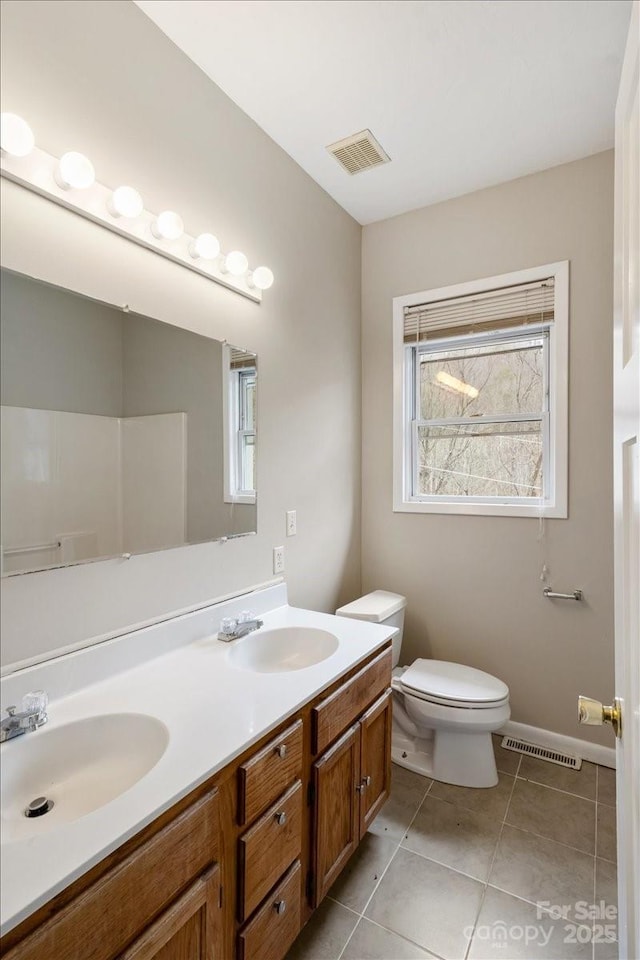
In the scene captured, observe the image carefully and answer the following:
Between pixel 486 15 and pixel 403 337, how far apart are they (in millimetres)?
1275

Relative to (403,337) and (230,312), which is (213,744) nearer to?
(230,312)

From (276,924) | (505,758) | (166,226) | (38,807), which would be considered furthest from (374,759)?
(166,226)

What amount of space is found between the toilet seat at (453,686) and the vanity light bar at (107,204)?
1782 millimetres

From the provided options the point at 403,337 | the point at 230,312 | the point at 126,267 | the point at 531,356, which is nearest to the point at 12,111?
the point at 126,267

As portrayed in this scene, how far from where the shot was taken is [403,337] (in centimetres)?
251

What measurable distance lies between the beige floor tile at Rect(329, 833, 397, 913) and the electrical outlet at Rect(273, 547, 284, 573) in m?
1.03

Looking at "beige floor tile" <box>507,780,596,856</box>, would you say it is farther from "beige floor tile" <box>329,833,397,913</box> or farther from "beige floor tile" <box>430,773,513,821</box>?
"beige floor tile" <box>329,833,397,913</box>

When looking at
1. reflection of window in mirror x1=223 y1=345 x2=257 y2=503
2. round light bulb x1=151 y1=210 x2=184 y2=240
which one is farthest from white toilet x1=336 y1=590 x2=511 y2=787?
round light bulb x1=151 y1=210 x2=184 y2=240

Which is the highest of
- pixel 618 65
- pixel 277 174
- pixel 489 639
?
pixel 618 65

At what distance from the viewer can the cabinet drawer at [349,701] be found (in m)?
1.25

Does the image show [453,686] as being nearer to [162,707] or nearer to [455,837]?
[455,837]

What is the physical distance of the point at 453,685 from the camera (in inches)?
78.6

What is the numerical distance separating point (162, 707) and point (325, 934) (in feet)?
2.97

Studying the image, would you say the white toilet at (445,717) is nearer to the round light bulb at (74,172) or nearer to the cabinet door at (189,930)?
the cabinet door at (189,930)
